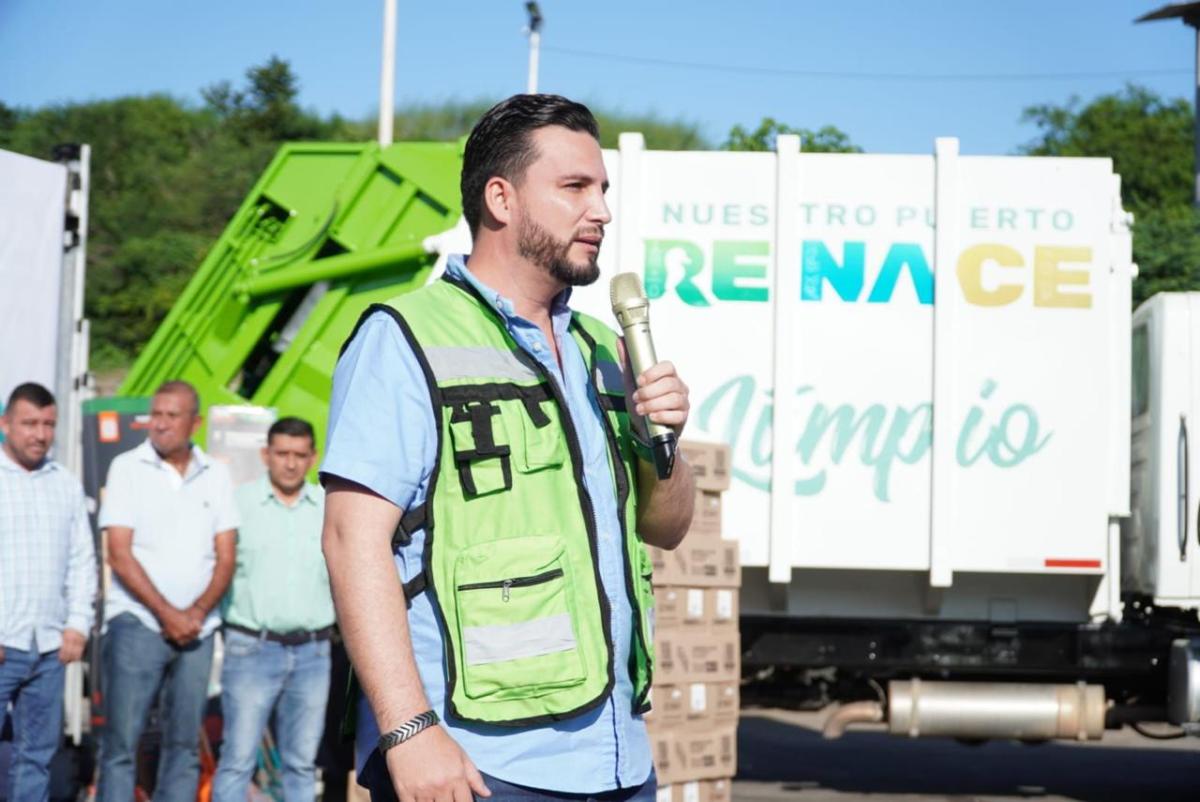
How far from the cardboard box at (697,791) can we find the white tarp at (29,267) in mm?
3475

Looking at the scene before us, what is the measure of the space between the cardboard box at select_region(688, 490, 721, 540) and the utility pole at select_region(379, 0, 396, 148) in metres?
17.4

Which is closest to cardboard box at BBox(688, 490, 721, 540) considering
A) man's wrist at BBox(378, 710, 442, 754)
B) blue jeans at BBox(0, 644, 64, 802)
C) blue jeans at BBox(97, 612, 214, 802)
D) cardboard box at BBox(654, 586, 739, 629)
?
cardboard box at BBox(654, 586, 739, 629)

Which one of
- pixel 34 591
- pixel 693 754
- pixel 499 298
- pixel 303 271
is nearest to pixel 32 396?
pixel 34 591

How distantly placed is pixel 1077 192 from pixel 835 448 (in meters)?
1.65

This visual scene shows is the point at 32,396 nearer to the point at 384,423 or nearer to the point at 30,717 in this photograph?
the point at 30,717

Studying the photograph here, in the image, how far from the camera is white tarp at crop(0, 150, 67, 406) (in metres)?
7.72

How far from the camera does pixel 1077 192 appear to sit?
25.6 feet

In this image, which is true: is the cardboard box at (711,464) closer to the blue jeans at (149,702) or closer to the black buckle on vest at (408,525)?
the blue jeans at (149,702)

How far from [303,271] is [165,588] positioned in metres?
2.60

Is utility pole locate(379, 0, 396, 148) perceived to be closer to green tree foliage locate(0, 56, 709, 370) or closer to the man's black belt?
green tree foliage locate(0, 56, 709, 370)

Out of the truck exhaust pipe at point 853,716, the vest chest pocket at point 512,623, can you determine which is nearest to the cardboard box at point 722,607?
the truck exhaust pipe at point 853,716

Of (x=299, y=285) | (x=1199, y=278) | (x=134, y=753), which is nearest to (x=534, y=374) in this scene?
(x=134, y=753)

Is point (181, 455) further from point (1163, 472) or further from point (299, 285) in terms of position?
point (1163, 472)

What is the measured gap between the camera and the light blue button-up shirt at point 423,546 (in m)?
2.41
